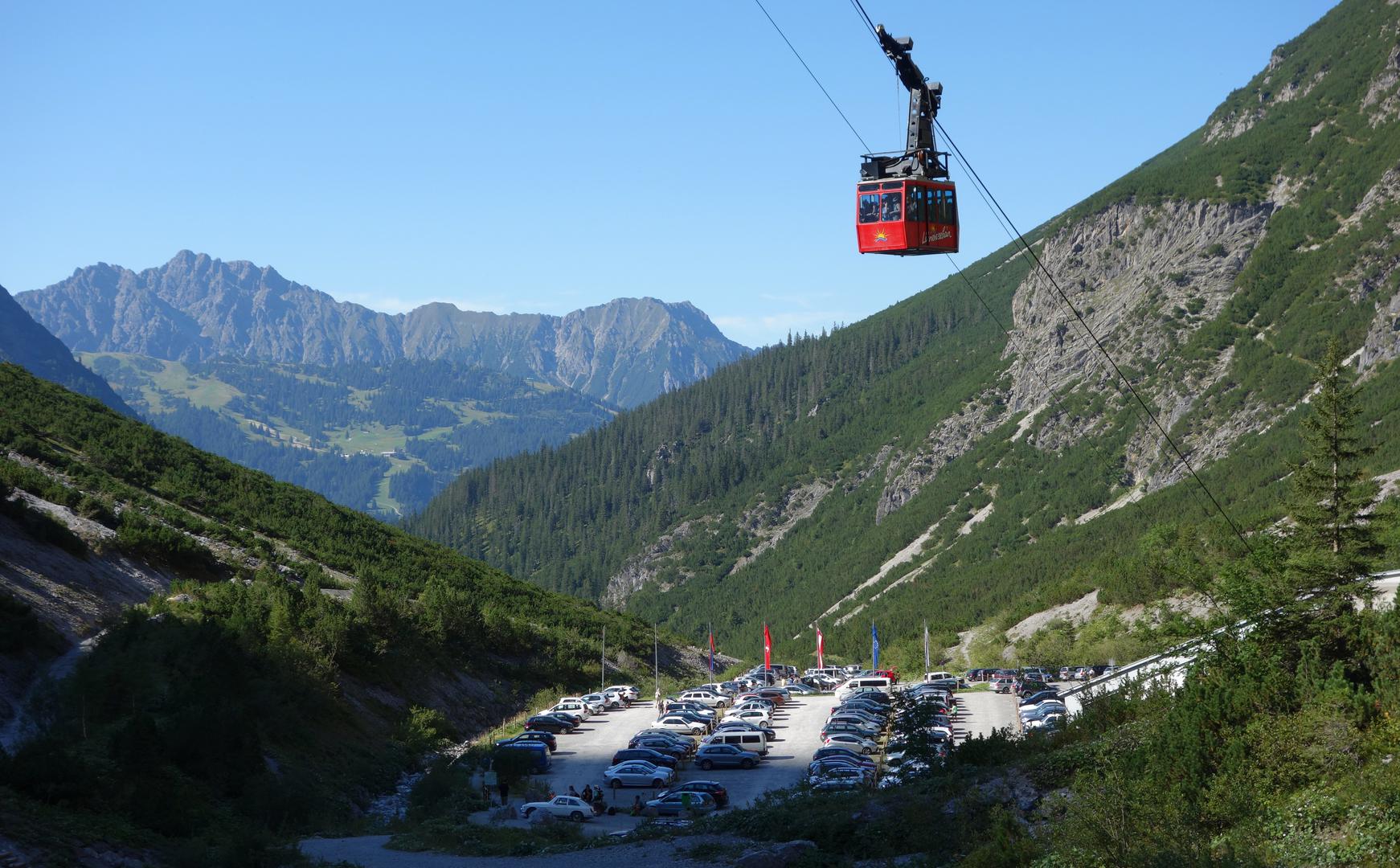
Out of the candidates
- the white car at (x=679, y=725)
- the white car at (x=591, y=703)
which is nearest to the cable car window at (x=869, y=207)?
the white car at (x=679, y=725)

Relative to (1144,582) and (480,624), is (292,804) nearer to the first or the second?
(480,624)

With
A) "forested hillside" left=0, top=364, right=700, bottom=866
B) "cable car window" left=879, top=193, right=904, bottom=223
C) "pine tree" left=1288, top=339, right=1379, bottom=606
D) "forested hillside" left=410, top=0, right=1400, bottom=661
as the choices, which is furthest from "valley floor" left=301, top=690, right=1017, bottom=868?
"forested hillside" left=410, top=0, right=1400, bottom=661

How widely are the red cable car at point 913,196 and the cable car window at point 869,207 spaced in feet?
0.07

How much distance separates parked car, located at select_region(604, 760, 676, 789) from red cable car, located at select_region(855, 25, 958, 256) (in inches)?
821

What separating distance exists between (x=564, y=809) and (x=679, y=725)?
1782 cm

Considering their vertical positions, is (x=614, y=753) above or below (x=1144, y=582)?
below

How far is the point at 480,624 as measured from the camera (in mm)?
69188

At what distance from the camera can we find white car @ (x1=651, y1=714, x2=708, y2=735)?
53.3 metres

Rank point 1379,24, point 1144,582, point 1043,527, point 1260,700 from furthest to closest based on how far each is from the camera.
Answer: point 1379,24 < point 1043,527 < point 1144,582 < point 1260,700

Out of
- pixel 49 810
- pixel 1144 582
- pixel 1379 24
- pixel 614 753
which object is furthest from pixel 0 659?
pixel 1379 24

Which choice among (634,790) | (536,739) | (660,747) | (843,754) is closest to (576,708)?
(536,739)

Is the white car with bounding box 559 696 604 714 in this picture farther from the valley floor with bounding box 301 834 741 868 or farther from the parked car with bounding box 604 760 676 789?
the valley floor with bounding box 301 834 741 868

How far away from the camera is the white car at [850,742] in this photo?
4541 cm

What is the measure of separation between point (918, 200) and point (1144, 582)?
5840 centimetres
